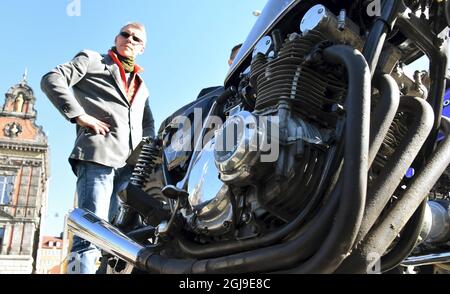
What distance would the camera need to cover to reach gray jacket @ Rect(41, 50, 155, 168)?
8.36ft

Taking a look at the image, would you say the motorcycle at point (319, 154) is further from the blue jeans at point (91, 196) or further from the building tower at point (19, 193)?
the building tower at point (19, 193)

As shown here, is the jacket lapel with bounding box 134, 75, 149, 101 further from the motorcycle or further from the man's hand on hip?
the motorcycle

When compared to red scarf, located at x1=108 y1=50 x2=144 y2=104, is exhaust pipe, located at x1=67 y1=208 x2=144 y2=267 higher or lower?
lower

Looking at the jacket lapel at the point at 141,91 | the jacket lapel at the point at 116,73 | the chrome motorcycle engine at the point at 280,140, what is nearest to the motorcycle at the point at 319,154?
the chrome motorcycle engine at the point at 280,140

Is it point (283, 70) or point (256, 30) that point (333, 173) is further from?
point (256, 30)

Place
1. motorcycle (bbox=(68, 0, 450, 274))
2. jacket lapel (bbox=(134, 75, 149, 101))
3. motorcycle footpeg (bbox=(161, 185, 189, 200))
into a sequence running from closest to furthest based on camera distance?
motorcycle (bbox=(68, 0, 450, 274)) < motorcycle footpeg (bbox=(161, 185, 189, 200)) < jacket lapel (bbox=(134, 75, 149, 101))

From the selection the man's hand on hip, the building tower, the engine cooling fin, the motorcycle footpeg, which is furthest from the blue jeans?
the building tower

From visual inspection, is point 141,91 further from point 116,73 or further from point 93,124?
point 93,124

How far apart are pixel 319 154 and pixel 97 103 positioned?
1663 millimetres

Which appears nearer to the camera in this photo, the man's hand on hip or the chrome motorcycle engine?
the chrome motorcycle engine

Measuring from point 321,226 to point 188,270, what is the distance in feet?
1.74

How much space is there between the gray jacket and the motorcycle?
78 centimetres

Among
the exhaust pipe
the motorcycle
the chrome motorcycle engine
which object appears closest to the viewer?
the motorcycle

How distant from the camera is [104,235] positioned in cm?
203
